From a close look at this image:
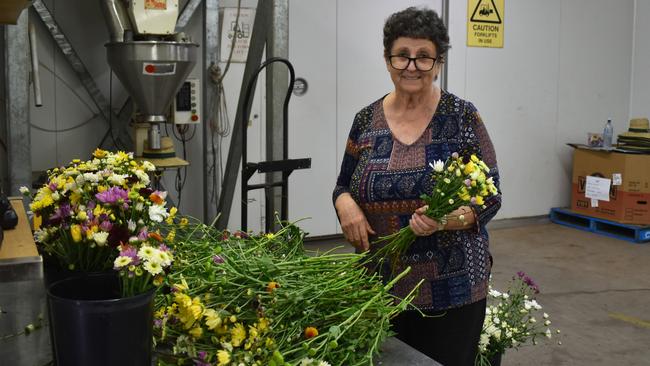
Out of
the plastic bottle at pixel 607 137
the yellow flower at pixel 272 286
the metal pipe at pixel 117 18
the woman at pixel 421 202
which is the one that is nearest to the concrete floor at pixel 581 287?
the plastic bottle at pixel 607 137

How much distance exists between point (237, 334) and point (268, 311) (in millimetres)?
73

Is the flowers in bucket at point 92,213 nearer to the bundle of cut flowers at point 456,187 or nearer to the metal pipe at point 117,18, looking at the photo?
the bundle of cut flowers at point 456,187

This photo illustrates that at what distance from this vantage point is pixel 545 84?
20.0 ft

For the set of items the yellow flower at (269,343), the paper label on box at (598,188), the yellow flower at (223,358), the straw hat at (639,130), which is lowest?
the paper label on box at (598,188)

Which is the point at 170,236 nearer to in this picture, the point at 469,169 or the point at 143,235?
the point at 143,235

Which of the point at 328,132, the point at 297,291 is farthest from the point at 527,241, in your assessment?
the point at 297,291

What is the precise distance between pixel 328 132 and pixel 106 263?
4059 mm

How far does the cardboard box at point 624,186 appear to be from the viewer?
551 centimetres

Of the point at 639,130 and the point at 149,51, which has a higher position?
the point at 149,51

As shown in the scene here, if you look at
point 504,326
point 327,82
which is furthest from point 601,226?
point 504,326

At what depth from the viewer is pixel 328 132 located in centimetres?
517

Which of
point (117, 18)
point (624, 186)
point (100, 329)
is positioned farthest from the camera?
point (624, 186)

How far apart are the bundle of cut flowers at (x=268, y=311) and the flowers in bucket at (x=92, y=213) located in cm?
15

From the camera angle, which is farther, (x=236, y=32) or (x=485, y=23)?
(x=485, y=23)
